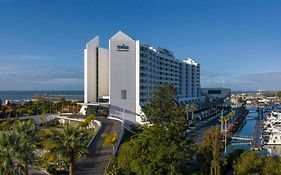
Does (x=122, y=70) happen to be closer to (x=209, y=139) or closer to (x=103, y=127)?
(x=103, y=127)

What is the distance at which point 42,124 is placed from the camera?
90.7 m

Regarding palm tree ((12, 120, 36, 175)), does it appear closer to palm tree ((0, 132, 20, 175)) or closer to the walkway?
palm tree ((0, 132, 20, 175))

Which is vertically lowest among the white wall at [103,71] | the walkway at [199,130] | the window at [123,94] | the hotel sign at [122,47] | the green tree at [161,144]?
the walkway at [199,130]

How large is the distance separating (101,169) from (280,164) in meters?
19.9

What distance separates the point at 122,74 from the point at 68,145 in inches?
2428

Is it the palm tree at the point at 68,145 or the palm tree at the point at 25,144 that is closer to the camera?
the palm tree at the point at 25,144

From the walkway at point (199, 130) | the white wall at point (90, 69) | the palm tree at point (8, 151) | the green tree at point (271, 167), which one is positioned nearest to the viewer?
the palm tree at point (8, 151)

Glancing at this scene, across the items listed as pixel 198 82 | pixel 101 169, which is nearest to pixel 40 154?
pixel 101 169

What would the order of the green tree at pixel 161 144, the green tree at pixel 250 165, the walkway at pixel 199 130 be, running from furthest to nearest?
the walkway at pixel 199 130
the green tree at pixel 250 165
the green tree at pixel 161 144

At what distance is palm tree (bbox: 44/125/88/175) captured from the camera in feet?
116

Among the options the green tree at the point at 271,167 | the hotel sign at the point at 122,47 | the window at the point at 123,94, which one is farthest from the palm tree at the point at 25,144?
the hotel sign at the point at 122,47

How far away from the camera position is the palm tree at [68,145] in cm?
3531

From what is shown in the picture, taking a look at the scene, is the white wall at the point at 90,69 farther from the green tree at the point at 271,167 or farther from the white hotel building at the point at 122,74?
the green tree at the point at 271,167

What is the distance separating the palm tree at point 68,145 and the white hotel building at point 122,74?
5560 centimetres
